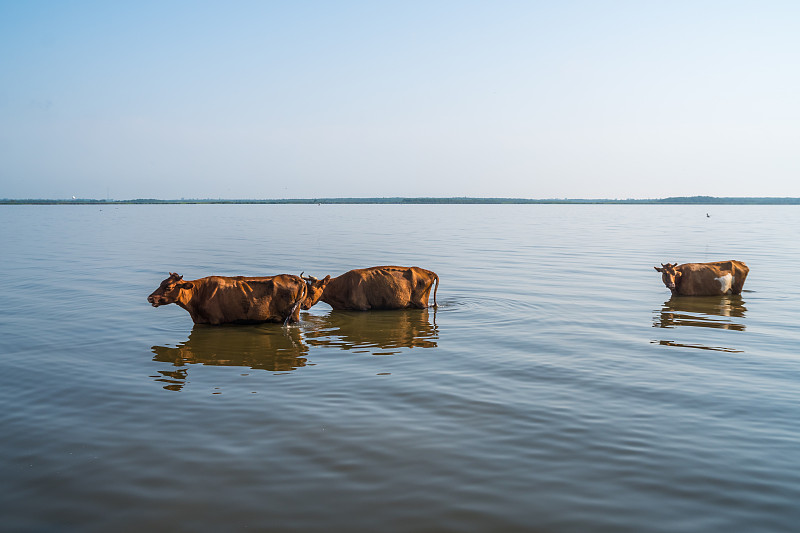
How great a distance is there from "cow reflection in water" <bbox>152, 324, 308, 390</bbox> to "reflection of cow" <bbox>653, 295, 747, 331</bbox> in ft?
27.6

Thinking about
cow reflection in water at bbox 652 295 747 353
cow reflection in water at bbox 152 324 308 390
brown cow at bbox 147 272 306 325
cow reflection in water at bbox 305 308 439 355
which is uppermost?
brown cow at bbox 147 272 306 325

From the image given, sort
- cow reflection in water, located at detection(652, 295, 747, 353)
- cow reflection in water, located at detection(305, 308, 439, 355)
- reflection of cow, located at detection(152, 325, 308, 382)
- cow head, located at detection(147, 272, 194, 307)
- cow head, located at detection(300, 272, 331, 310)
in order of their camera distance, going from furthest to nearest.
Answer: cow head, located at detection(300, 272, 331, 310), cow head, located at detection(147, 272, 194, 307), cow reflection in water, located at detection(652, 295, 747, 353), cow reflection in water, located at detection(305, 308, 439, 355), reflection of cow, located at detection(152, 325, 308, 382)

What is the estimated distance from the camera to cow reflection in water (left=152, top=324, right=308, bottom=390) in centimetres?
1134

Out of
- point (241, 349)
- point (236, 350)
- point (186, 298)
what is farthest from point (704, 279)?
point (186, 298)

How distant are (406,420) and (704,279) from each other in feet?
50.0

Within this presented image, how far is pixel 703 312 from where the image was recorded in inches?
683

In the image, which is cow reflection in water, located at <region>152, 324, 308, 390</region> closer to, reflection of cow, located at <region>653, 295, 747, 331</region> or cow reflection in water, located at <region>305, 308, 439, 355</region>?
cow reflection in water, located at <region>305, 308, 439, 355</region>

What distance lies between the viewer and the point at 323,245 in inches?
1714

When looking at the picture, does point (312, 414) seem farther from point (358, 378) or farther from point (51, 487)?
point (51, 487)

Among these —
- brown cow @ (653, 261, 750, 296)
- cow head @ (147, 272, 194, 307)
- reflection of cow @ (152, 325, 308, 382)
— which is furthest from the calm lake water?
brown cow @ (653, 261, 750, 296)

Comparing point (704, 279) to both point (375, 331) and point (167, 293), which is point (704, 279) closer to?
point (375, 331)

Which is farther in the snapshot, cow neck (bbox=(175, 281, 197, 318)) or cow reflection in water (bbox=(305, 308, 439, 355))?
cow neck (bbox=(175, 281, 197, 318))

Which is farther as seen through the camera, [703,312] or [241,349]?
[703,312]

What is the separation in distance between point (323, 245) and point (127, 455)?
36.7 meters
